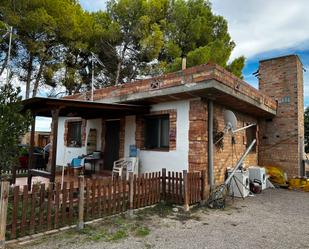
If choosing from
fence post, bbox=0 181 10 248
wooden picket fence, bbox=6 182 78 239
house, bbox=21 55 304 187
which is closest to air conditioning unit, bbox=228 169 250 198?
house, bbox=21 55 304 187

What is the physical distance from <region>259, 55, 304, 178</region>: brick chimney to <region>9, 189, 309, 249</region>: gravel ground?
4570 mm

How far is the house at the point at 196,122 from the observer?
7.20 metres

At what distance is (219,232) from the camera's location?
4793 mm

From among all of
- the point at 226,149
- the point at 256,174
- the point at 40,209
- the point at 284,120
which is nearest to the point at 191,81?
the point at 226,149

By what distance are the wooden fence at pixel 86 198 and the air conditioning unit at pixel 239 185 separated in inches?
68.2

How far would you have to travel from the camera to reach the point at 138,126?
29.1 ft

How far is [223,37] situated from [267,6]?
29.4 ft

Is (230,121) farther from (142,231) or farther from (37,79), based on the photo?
(37,79)

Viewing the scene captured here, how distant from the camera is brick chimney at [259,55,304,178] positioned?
437 inches

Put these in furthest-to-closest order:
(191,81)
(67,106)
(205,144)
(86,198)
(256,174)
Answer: (256,174) → (205,144) → (191,81) → (67,106) → (86,198)

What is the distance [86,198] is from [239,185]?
5.20 m

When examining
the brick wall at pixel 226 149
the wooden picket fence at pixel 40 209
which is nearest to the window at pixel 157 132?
the brick wall at pixel 226 149

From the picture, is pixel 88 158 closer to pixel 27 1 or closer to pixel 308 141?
pixel 27 1

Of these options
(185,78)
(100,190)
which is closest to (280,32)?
(185,78)
